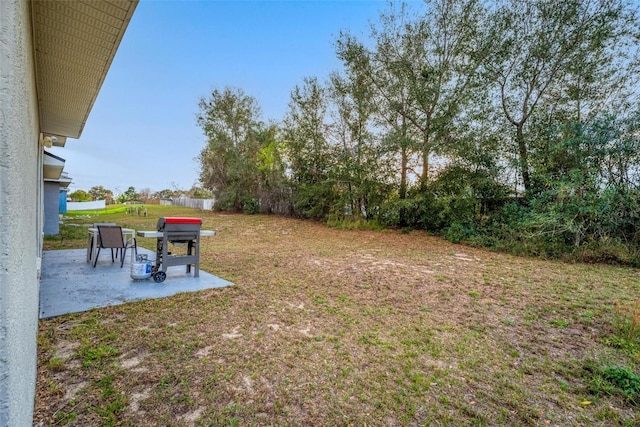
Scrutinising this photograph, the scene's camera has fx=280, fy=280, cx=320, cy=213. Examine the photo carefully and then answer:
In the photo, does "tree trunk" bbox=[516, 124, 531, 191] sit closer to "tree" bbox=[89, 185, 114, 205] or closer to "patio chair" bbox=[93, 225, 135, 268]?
"patio chair" bbox=[93, 225, 135, 268]

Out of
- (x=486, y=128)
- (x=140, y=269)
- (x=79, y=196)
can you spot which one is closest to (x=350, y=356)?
(x=140, y=269)

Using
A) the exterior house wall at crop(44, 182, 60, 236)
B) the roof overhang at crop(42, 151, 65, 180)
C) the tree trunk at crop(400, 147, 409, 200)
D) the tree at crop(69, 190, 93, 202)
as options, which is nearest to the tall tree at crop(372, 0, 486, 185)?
the tree trunk at crop(400, 147, 409, 200)

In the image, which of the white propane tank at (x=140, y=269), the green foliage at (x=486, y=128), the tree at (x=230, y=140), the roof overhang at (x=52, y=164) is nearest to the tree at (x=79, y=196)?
the tree at (x=230, y=140)

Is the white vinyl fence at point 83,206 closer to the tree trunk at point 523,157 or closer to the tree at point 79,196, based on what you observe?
the tree at point 79,196

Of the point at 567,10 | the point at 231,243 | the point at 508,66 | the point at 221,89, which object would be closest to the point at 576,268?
the point at 508,66

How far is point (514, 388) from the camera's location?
2.10m

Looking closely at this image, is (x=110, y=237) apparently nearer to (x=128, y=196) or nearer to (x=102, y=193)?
(x=128, y=196)

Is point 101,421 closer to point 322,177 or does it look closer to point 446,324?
point 446,324

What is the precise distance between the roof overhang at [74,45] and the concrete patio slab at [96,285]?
7.44ft

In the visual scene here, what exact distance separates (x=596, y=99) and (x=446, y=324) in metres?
8.52

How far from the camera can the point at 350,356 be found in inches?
97.1

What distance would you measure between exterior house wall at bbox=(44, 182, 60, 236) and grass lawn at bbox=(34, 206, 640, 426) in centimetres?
728

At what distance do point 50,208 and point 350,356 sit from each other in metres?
10.5

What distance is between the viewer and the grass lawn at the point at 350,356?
5.93ft
